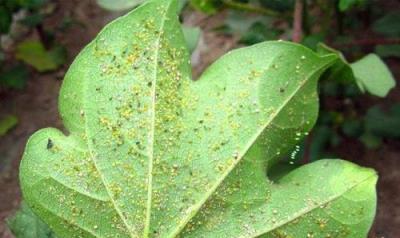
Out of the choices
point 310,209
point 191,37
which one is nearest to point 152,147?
point 310,209

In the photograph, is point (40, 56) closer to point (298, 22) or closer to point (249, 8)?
point (249, 8)

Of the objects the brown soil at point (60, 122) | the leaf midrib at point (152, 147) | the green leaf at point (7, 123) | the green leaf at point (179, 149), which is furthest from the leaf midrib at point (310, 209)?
the green leaf at point (7, 123)

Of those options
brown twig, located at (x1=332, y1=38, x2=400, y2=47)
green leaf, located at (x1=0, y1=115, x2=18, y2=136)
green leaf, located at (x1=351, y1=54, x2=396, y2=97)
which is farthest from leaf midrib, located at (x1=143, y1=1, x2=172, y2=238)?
green leaf, located at (x1=0, y1=115, x2=18, y2=136)

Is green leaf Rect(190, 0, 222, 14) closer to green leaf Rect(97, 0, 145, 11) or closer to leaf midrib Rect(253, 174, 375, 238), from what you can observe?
green leaf Rect(97, 0, 145, 11)

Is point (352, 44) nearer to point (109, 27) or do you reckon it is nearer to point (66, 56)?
point (109, 27)

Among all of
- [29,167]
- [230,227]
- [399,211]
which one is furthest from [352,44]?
[29,167]
